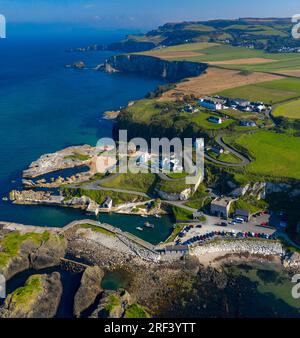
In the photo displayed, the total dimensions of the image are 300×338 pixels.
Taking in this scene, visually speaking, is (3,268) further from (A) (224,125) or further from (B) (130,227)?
(A) (224,125)

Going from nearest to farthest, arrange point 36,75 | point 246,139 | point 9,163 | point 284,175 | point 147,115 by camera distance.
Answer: point 284,175, point 246,139, point 9,163, point 147,115, point 36,75

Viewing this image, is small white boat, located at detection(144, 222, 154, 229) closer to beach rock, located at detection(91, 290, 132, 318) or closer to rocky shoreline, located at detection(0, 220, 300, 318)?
rocky shoreline, located at detection(0, 220, 300, 318)

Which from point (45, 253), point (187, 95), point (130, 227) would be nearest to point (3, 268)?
point (45, 253)

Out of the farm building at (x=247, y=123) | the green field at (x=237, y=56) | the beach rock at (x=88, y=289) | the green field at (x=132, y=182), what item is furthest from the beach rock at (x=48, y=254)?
the green field at (x=237, y=56)

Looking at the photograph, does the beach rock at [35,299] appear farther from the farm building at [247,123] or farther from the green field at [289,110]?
the green field at [289,110]

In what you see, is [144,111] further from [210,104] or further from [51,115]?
[51,115]

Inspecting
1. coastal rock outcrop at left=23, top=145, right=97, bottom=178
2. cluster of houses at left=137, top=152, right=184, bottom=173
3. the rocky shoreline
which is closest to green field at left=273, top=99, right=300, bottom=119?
cluster of houses at left=137, top=152, right=184, bottom=173
